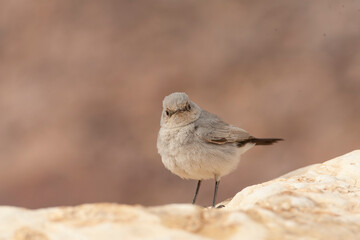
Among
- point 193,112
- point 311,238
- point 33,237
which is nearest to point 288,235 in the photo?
point 311,238

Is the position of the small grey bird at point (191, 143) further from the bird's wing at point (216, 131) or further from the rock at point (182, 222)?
the rock at point (182, 222)

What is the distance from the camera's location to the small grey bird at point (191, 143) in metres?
3.53

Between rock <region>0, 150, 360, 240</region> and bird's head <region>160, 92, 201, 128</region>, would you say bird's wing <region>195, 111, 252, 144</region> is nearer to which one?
bird's head <region>160, 92, 201, 128</region>

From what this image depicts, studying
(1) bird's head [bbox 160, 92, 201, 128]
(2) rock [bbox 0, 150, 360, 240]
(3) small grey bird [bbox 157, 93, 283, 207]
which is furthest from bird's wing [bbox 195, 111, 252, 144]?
(2) rock [bbox 0, 150, 360, 240]

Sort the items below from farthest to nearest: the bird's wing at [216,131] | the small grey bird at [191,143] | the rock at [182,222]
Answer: the bird's wing at [216,131] → the small grey bird at [191,143] → the rock at [182,222]

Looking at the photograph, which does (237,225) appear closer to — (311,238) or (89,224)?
(311,238)

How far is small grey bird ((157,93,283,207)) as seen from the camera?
353cm

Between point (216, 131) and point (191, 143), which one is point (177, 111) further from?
point (216, 131)

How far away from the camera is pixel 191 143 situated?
3.54 m

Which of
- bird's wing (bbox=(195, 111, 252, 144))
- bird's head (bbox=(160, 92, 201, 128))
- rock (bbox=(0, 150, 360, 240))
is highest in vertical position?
bird's head (bbox=(160, 92, 201, 128))

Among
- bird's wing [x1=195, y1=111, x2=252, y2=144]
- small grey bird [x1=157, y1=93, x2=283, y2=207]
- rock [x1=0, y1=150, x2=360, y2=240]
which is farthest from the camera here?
bird's wing [x1=195, y1=111, x2=252, y2=144]

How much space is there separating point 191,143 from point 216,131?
0.31 meters

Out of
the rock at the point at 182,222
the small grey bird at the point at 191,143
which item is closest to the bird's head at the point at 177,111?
the small grey bird at the point at 191,143

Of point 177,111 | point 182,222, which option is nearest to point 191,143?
point 177,111
